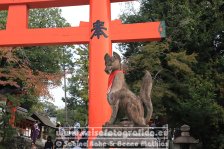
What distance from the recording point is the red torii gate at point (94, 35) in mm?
9055

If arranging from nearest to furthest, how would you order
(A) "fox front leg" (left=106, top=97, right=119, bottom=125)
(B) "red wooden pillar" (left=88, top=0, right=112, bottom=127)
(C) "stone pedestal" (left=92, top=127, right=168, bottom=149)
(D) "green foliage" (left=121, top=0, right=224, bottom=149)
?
(C) "stone pedestal" (left=92, top=127, right=168, bottom=149) < (A) "fox front leg" (left=106, top=97, right=119, bottom=125) < (B) "red wooden pillar" (left=88, top=0, right=112, bottom=127) < (D) "green foliage" (left=121, top=0, right=224, bottom=149)

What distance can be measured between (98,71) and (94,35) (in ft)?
3.39

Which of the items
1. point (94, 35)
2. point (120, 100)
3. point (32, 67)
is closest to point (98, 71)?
point (94, 35)

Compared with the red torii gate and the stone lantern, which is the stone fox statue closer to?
the red torii gate

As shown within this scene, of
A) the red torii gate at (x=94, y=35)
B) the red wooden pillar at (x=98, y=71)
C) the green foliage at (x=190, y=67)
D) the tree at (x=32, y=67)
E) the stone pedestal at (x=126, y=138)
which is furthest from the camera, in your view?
the tree at (x=32, y=67)

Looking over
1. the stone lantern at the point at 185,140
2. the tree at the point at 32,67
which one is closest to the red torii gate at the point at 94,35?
the stone lantern at the point at 185,140

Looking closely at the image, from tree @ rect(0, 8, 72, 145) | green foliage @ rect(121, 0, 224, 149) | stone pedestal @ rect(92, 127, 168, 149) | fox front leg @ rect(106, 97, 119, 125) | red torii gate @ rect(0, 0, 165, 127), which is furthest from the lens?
tree @ rect(0, 8, 72, 145)

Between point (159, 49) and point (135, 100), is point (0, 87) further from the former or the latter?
point (135, 100)

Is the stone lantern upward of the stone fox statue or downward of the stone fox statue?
downward

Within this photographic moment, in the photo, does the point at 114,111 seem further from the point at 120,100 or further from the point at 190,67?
the point at 190,67

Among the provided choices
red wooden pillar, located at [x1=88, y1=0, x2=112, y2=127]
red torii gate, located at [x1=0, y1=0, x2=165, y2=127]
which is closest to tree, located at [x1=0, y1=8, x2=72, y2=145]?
red torii gate, located at [x1=0, y1=0, x2=165, y2=127]

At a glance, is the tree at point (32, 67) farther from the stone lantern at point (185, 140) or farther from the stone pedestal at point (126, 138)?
the stone pedestal at point (126, 138)

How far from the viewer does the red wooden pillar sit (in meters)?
8.95

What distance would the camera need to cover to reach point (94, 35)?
945 cm
